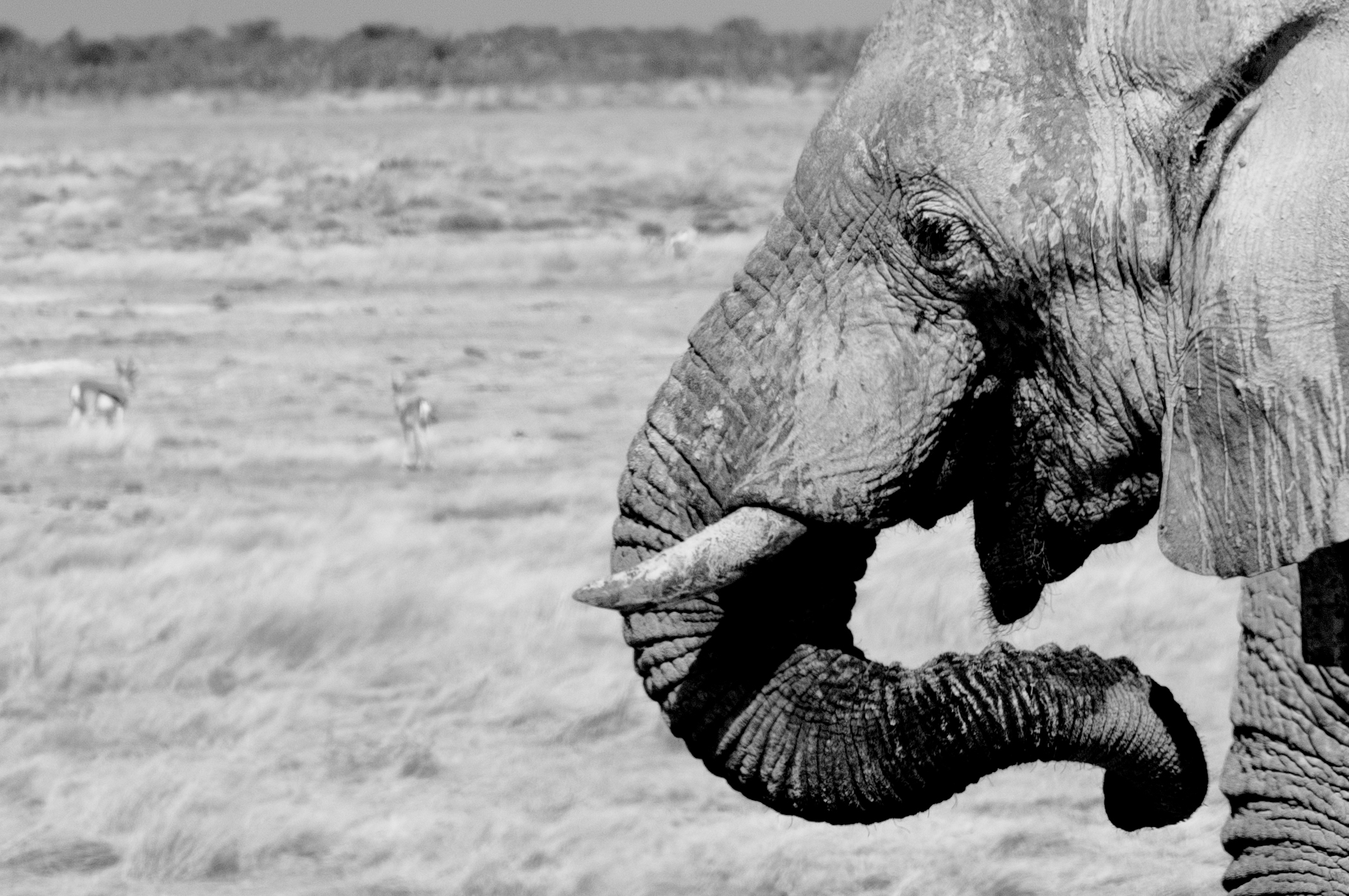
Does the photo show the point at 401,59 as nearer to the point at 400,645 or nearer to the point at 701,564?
the point at 400,645

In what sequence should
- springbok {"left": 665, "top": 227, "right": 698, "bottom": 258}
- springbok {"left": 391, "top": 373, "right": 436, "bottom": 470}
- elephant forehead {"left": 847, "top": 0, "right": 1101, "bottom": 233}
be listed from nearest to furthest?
elephant forehead {"left": 847, "top": 0, "right": 1101, "bottom": 233}, springbok {"left": 391, "top": 373, "right": 436, "bottom": 470}, springbok {"left": 665, "top": 227, "right": 698, "bottom": 258}

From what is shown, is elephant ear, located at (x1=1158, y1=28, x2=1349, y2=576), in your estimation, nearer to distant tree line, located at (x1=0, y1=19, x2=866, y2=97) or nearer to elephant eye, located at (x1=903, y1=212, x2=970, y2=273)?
elephant eye, located at (x1=903, y1=212, x2=970, y2=273)

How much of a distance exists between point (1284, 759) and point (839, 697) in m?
0.76

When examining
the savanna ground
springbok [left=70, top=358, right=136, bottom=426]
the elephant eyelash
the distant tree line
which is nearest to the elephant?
the elephant eyelash

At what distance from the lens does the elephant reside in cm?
324

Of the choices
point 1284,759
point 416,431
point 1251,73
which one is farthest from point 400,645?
point 1251,73

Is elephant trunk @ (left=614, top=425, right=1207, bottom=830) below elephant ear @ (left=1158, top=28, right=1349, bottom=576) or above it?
below

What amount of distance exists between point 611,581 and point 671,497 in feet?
1.15

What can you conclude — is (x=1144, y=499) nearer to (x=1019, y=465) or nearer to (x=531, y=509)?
(x=1019, y=465)

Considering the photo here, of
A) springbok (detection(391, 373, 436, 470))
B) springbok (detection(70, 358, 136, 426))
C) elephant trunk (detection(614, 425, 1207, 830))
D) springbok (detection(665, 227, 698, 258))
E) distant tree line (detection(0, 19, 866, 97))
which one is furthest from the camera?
distant tree line (detection(0, 19, 866, 97))

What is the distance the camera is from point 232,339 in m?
19.7

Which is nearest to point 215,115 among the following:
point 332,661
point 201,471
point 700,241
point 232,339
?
point 700,241

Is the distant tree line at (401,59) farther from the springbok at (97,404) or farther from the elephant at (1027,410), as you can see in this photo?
the elephant at (1027,410)

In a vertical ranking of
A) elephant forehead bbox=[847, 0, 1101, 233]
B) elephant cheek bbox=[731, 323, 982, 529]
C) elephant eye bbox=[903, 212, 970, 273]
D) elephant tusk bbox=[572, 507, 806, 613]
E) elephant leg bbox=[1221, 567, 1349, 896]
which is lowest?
elephant leg bbox=[1221, 567, 1349, 896]
